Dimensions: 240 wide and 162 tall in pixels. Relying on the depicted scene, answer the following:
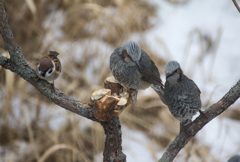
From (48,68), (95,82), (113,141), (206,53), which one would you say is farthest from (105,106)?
(206,53)

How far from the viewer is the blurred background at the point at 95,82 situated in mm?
2494

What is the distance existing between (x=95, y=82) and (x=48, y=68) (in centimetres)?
165

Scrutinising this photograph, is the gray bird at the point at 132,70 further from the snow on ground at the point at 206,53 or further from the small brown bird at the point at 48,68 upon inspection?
the snow on ground at the point at 206,53

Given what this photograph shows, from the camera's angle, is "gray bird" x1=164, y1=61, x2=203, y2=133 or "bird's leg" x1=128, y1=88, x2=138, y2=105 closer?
"gray bird" x1=164, y1=61, x2=203, y2=133

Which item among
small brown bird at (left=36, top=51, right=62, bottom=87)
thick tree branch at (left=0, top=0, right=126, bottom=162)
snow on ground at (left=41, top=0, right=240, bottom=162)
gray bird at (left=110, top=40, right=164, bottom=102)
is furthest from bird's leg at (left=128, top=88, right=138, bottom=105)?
snow on ground at (left=41, top=0, right=240, bottom=162)

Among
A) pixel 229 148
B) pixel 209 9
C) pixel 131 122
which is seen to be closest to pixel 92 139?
pixel 131 122

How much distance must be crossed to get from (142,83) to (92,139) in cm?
121

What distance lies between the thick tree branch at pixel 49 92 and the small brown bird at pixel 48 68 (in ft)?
0.09

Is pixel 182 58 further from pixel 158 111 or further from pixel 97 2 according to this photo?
pixel 97 2

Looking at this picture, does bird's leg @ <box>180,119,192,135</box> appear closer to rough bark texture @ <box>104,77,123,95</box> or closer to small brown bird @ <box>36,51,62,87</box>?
rough bark texture @ <box>104,77,123,95</box>

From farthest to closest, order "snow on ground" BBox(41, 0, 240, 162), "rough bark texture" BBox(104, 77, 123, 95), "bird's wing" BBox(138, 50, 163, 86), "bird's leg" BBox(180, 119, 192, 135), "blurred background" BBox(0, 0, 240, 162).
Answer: "snow on ground" BBox(41, 0, 240, 162) < "blurred background" BBox(0, 0, 240, 162) < "bird's wing" BBox(138, 50, 163, 86) < "rough bark texture" BBox(104, 77, 123, 95) < "bird's leg" BBox(180, 119, 192, 135)

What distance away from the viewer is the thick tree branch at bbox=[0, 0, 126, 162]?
103cm

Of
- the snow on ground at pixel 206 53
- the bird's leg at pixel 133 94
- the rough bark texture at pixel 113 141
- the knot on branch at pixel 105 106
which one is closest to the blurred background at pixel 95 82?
the snow on ground at pixel 206 53

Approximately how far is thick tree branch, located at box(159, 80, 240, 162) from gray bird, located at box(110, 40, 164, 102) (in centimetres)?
41
